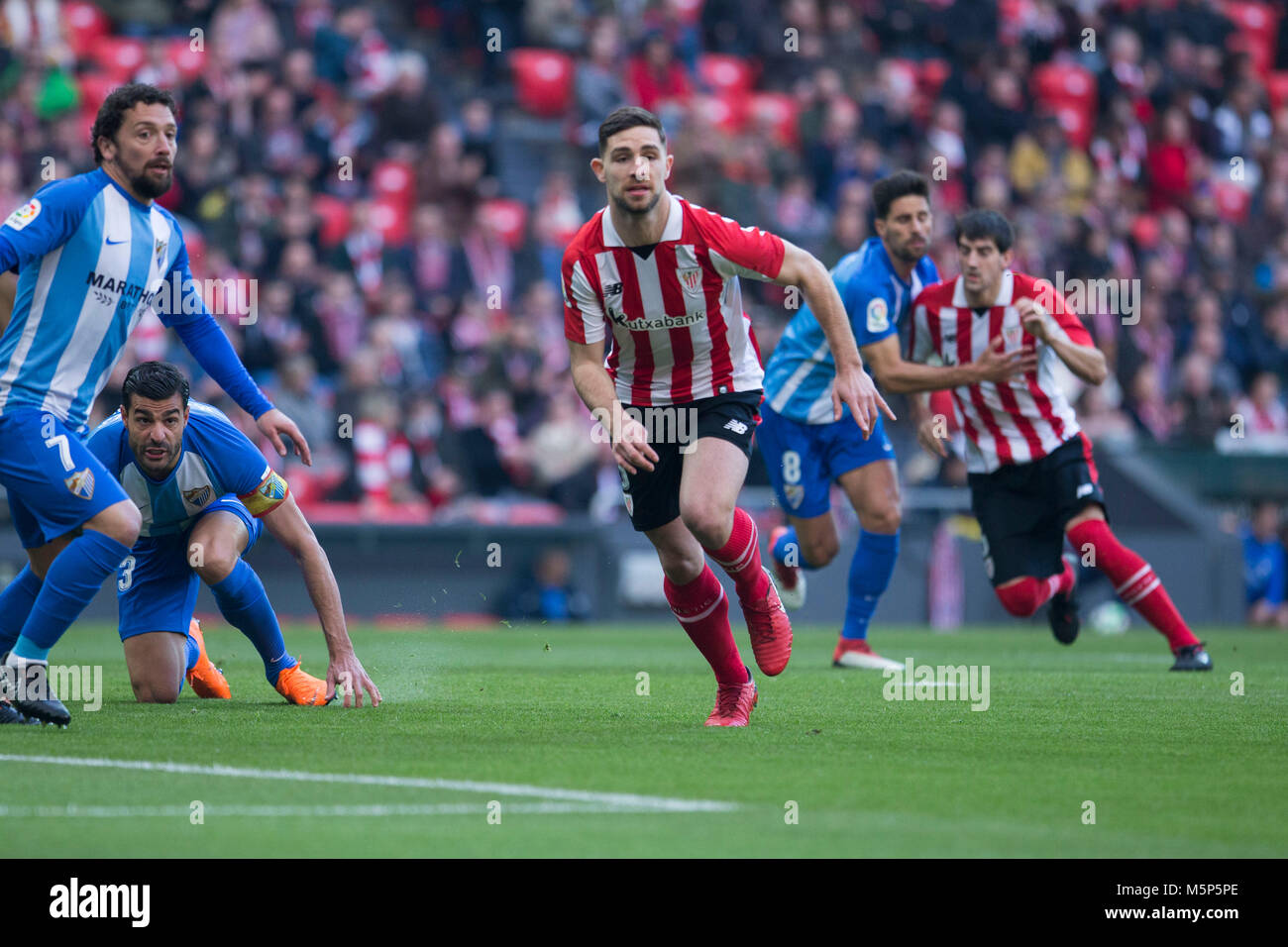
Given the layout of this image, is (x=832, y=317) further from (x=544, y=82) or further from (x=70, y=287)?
(x=544, y=82)

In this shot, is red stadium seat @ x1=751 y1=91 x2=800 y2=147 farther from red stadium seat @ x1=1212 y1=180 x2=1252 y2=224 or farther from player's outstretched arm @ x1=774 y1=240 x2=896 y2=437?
player's outstretched arm @ x1=774 y1=240 x2=896 y2=437

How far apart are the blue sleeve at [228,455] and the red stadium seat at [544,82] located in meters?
13.1

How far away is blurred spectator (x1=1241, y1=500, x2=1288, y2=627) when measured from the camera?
1706cm

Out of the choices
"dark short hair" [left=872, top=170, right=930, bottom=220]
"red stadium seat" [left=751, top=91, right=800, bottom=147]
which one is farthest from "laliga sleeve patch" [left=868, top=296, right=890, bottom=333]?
"red stadium seat" [left=751, top=91, right=800, bottom=147]

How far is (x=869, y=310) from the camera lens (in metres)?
9.99

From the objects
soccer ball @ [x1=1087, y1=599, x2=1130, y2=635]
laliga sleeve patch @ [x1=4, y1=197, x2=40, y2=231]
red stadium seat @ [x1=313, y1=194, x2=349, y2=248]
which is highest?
red stadium seat @ [x1=313, y1=194, x2=349, y2=248]

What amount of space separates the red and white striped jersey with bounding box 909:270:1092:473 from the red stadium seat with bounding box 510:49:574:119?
1071 cm

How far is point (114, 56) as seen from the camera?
1823 centimetres

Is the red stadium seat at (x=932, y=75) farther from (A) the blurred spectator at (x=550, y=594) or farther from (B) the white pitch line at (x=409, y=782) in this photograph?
(B) the white pitch line at (x=409, y=782)

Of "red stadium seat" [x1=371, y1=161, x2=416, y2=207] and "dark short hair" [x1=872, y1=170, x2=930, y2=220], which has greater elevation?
"red stadium seat" [x1=371, y1=161, x2=416, y2=207]

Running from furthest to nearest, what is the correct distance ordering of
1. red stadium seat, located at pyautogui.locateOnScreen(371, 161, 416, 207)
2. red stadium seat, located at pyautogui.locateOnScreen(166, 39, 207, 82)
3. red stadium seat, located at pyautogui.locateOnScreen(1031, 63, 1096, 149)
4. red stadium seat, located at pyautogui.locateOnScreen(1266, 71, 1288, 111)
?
red stadium seat, located at pyautogui.locateOnScreen(1266, 71, 1288, 111), red stadium seat, located at pyautogui.locateOnScreen(1031, 63, 1096, 149), red stadium seat, located at pyautogui.locateOnScreen(371, 161, 416, 207), red stadium seat, located at pyautogui.locateOnScreen(166, 39, 207, 82)

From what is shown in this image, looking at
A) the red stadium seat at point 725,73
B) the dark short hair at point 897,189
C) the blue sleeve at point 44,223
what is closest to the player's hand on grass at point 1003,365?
the dark short hair at point 897,189

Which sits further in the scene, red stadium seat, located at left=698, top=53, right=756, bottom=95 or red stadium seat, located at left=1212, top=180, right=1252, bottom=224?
red stadium seat, located at left=1212, top=180, right=1252, bottom=224

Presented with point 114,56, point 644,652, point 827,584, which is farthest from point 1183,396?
point 114,56
